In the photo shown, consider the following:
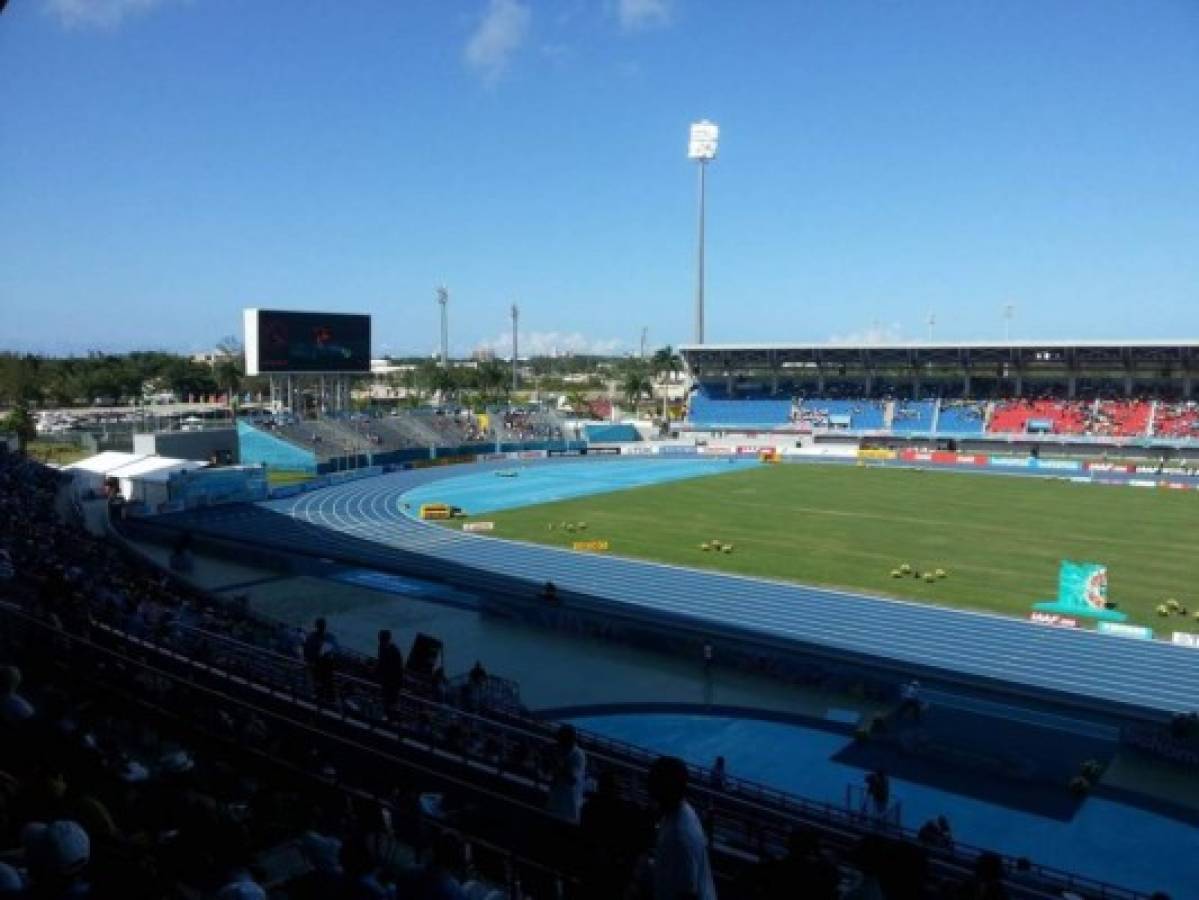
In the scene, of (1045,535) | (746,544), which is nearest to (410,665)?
(746,544)

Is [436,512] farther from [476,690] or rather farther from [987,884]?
[987,884]

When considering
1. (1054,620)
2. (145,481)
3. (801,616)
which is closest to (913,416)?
(1054,620)

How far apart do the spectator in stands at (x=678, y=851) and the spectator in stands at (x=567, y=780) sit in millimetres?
2201

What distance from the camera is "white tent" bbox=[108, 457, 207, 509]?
3503 cm

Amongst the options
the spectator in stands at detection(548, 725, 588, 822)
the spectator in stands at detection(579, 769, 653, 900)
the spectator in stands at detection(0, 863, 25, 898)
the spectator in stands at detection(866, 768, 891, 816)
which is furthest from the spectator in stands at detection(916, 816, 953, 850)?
the spectator in stands at detection(0, 863, 25, 898)

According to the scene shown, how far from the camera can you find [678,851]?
3541 millimetres

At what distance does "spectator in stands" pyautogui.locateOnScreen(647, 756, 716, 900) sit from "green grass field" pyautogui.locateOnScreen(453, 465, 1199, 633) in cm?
2155

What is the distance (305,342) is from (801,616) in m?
38.8

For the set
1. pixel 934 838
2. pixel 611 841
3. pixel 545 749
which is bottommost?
pixel 934 838

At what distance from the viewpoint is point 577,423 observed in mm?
71250

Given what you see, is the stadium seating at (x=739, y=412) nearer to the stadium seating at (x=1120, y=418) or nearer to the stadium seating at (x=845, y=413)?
the stadium seating at (x=845, y=413)

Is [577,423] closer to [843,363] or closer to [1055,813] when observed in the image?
[843,363]

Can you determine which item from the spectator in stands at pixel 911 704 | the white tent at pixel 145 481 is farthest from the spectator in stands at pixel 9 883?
the white tent at pixel 145 481

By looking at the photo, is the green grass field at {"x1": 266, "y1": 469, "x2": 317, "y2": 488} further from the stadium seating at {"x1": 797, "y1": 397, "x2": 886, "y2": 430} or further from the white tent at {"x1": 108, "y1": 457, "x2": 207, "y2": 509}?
A: the stadium seating at {"x1": 797, "y1": 397, "x2": 886, "y2": 430}
